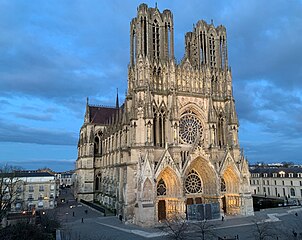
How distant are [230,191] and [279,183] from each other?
3221 cm

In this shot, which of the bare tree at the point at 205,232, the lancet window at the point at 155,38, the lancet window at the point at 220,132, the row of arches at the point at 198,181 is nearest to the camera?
the bare tree at the point at 205,232

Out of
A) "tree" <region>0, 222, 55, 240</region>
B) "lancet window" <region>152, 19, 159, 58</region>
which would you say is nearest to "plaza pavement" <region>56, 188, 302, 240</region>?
"tree" <region>0, 222, 55, 240</region>

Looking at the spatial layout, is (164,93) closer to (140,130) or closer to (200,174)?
(140,130)

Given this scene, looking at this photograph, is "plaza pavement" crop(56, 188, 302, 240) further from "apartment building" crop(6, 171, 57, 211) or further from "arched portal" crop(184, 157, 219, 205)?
"apartment building" crop(6, 171, 57, 211)

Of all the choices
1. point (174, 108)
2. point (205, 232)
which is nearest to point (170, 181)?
point (174, 108)

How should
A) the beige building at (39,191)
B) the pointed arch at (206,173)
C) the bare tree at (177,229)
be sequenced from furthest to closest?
the beige building at (39,191) < the pointed arch at (206,173) < the bare tree at (177,229)

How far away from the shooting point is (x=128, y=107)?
45719 millimetres

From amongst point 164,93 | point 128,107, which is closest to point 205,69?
point 164,93

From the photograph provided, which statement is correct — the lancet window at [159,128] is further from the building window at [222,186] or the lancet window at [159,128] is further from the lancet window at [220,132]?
the building window at [222,186]

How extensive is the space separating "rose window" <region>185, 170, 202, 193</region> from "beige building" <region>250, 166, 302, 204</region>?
28.3 m

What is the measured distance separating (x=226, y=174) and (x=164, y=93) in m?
16.6

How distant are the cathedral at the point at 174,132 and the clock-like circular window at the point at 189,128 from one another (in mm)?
164

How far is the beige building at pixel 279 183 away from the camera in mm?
66144

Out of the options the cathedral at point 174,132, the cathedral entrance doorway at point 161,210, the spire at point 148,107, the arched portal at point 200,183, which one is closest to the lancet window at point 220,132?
the cathedral at point 174,132
